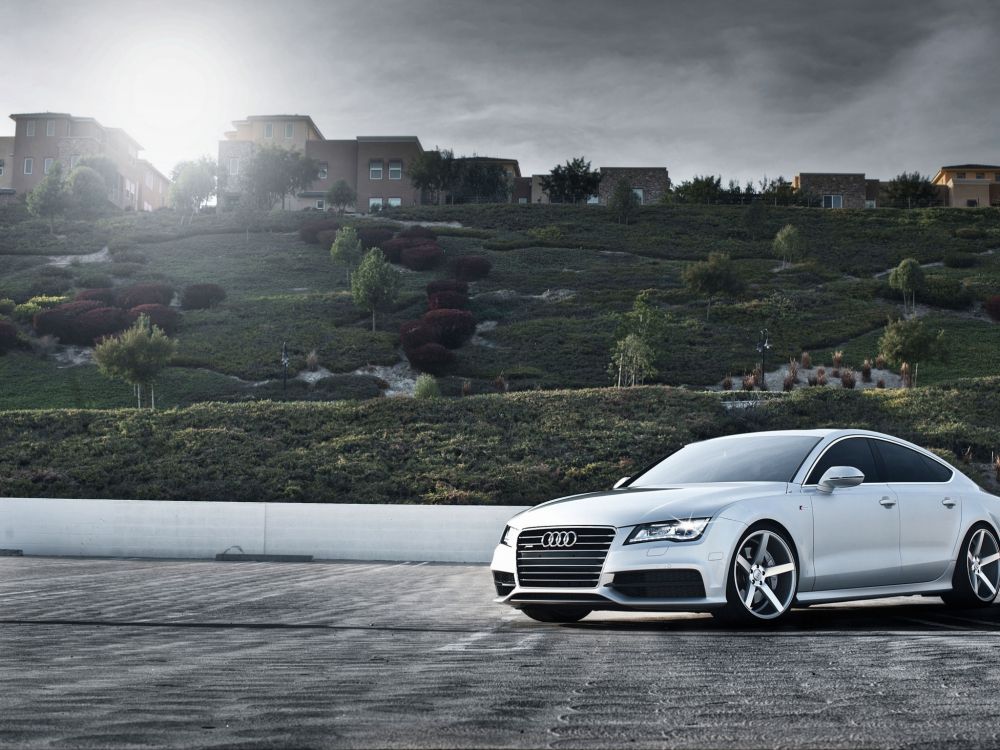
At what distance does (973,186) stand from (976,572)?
99635 mm

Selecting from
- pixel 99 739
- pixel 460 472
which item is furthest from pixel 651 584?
pixel 460 472

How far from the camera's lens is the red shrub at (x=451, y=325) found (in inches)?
1725

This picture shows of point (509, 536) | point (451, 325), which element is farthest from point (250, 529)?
point (451, 325)

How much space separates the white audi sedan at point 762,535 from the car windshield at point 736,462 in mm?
16

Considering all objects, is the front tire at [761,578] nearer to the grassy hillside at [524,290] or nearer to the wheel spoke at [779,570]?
the wheel spoke at [779,570]

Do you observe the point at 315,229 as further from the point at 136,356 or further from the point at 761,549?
the point at 761,549

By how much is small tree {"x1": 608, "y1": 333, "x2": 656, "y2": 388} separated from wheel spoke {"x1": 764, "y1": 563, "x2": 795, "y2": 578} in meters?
27.7

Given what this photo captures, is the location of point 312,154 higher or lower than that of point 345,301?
higher

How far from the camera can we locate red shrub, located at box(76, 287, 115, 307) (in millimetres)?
49000

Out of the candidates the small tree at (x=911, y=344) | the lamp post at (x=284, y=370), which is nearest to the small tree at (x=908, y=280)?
the small tree at (x=911, y=344)

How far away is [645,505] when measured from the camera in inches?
320

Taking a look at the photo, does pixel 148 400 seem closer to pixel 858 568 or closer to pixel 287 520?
pixel 287 520

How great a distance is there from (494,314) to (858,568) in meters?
40.6

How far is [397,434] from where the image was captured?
3003 cm
